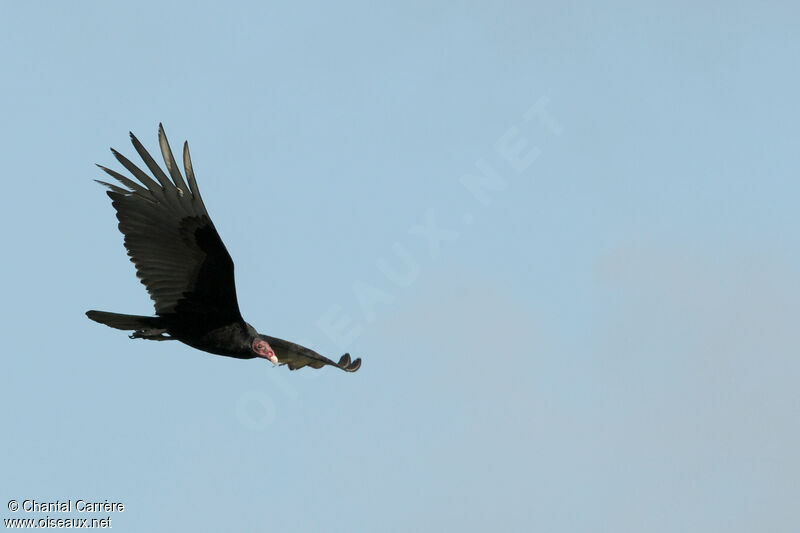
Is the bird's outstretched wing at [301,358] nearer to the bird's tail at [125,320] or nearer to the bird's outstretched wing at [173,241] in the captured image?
the bird's outstretched wing at [173,241]

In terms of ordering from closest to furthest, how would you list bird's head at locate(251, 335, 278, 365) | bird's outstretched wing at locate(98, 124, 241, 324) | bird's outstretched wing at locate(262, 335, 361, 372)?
bird's outstretched wing at locate(98, 124, 241, 324) → bird's head at locate(251, 335, 278, 365) → bird's outstretched wing at locate(262, 335, 361, 372)

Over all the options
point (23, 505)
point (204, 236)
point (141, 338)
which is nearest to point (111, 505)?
point (23, 505)

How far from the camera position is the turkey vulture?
18.9 m

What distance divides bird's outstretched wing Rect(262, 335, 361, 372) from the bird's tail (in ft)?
6.15

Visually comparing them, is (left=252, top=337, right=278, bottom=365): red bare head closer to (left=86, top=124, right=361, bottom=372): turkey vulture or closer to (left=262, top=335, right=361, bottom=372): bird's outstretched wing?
(left=86, top=124, right=361, bottom=372): turkey vulture

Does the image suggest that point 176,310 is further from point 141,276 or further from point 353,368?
point 353,368

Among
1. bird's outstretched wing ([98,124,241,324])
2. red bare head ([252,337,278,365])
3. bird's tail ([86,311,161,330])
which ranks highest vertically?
bird's outstretched wing ([98,124,241,324])

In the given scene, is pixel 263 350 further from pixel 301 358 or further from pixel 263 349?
pixel 301 358

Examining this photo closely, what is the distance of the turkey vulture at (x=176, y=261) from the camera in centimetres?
1889

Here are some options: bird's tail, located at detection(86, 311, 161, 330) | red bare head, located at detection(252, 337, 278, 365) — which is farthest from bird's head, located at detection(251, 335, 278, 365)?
bird's tail, located at detection(86, 311, 161, 330)

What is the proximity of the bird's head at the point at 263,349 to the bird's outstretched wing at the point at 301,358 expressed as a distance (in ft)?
1.39

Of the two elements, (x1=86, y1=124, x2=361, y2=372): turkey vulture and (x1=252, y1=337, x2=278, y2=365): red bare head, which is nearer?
(x1=86, y1=124, x2=361, y2=372): turkey vulture

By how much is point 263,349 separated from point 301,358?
912 millimetres

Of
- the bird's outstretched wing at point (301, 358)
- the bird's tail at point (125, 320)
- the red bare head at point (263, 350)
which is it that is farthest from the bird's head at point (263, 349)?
the bird's tail at point (125, 320)
